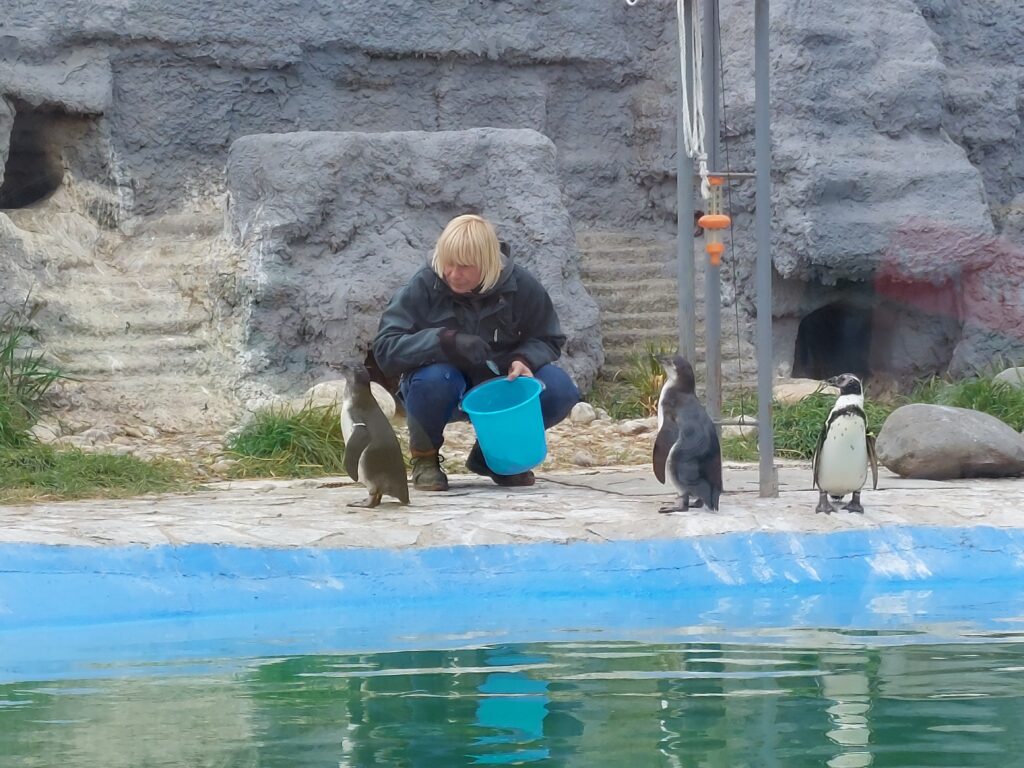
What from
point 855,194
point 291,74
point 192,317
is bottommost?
point 192,317

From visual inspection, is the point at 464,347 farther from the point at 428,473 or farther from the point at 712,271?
the point at 712,271

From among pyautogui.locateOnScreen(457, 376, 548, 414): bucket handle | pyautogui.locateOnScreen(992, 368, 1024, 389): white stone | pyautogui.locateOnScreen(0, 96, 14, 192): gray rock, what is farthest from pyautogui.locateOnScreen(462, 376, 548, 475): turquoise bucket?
pyautogui.locateOnScreen(0, 96, 14, 192): gray rock

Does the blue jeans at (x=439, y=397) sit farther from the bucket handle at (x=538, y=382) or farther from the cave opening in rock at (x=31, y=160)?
Result: the cave opening in rock at (x=31, y=160)

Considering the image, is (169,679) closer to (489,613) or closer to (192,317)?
(489,613)

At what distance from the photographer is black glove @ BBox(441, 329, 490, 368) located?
16.2 ft

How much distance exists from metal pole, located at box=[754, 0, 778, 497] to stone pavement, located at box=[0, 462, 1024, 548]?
186mm

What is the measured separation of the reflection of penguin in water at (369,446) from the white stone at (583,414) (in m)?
2.36

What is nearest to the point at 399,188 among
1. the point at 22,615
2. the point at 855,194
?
the point at 855,194

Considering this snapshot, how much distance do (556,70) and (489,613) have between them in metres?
5.82

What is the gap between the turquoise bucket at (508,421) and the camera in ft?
16.2

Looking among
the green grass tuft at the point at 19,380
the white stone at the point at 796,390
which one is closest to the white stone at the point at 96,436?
the green grass tuft at the point at 19,380

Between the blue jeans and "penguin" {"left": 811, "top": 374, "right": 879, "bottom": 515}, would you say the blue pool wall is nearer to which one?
"penguin" {"left": 811, "top": 374, "right": 879, "bottom": 515}

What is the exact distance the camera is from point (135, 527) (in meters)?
4.29

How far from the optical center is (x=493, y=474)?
530 cm
